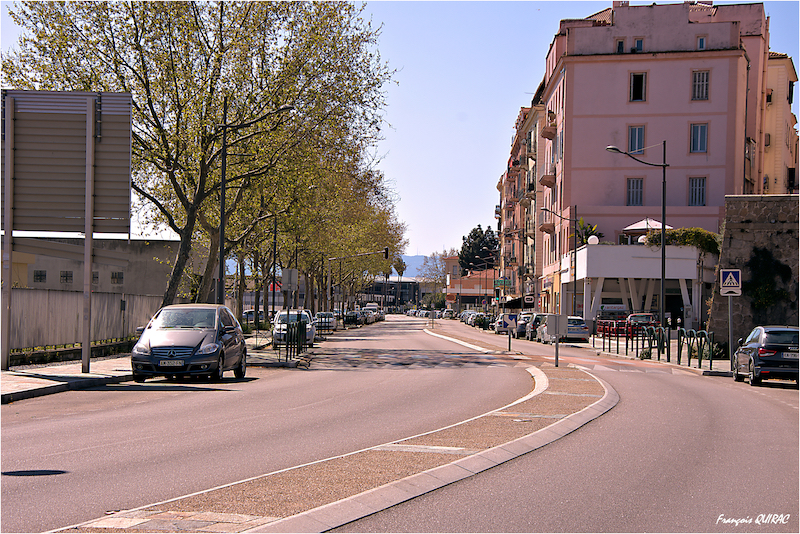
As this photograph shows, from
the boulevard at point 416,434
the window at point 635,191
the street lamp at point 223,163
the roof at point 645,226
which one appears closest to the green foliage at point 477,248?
the window at point 635,191

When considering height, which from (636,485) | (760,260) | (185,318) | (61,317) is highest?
(760,260)

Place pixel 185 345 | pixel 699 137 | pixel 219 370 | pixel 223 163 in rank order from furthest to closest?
pixel 699 137, pixel 223 163, pixel 219 370, pixel 185 345

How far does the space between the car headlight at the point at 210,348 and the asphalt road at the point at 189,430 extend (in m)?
0.77

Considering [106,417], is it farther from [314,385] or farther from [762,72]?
[762,72]

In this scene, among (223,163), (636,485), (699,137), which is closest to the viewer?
(636,485)

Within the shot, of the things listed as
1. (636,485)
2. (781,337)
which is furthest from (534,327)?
(636,485)

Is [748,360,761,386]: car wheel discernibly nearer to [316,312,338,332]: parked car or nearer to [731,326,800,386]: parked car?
[731,326,800,386]: parked car

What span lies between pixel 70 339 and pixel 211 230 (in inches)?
524

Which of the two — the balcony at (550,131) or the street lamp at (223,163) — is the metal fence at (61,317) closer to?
the street lamp at (223,163)

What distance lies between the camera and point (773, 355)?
2003 cm

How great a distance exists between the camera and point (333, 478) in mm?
7516

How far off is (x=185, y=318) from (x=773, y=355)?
14.0 m

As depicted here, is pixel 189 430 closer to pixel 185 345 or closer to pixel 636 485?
pixel 636 485

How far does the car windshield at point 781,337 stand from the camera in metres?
20.0
